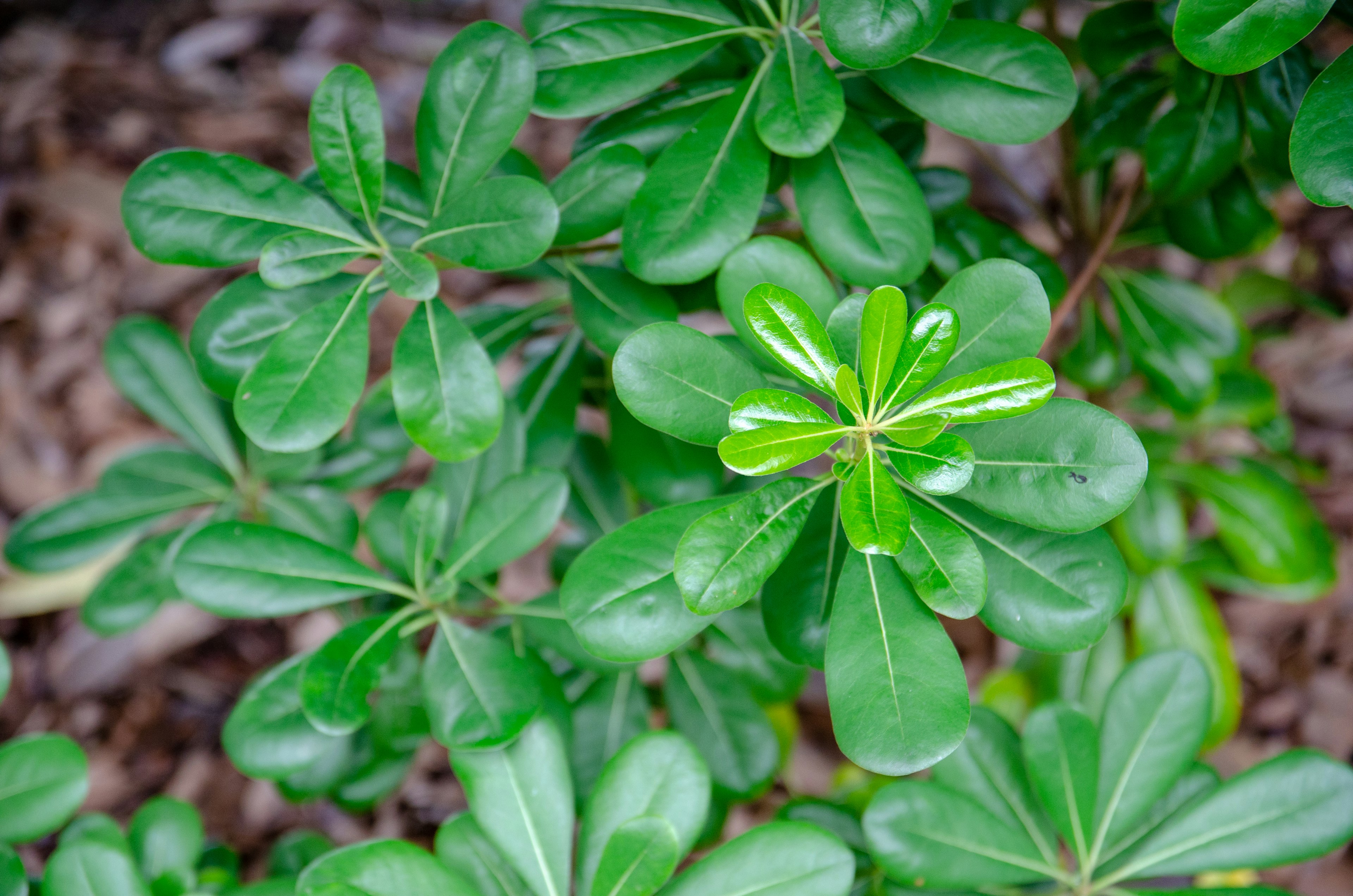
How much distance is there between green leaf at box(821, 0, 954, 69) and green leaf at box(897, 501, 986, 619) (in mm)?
459

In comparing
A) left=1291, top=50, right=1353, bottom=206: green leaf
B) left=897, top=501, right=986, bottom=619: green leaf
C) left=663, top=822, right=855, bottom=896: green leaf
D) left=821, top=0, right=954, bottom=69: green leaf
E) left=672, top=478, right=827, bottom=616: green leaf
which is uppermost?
left=821, top=0, right=954, bottom=69: green leaf

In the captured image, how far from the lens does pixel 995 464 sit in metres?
0.89

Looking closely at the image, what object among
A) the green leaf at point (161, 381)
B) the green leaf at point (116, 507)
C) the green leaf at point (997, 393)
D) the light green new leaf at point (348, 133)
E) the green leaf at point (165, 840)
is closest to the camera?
the green leaf at point (997, 393)

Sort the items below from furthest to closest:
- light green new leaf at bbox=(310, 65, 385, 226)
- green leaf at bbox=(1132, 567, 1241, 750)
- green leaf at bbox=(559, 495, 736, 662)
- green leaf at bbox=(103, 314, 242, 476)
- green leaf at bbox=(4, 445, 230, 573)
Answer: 1. green leaf at bbox=(1132, 567, 1241, 750)
2. green leaf at bbox=(103, 314, 242, 476)
3. green leaf at bbox=(4, 445, 230, 573)
4. light green new leaf at bbox=(310, 65, 385, 226)
5. green leaf at bbox=(559, 495, 736, 662)

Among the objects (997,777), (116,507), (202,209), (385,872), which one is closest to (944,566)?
(997,777)

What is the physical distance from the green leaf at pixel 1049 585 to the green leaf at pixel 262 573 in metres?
0.76

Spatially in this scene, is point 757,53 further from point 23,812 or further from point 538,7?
point 23,812

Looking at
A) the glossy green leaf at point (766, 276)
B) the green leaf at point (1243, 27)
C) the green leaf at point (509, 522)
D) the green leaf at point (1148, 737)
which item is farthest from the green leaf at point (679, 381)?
the green leaf at point (1148, 737)

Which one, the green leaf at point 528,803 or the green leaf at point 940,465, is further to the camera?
the green leaf at point 528,803

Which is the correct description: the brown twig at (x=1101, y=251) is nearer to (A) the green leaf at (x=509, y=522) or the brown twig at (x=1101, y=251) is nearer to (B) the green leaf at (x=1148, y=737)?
(B) the green leaf at (x=1148, y=737)

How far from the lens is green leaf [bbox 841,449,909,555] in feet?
2.61

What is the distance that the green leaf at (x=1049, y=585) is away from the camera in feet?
2.87

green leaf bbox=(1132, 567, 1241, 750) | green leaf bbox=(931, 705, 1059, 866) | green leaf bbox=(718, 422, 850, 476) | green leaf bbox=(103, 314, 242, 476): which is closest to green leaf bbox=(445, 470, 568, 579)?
green leaf bbox=(718, 422, 850, 476)

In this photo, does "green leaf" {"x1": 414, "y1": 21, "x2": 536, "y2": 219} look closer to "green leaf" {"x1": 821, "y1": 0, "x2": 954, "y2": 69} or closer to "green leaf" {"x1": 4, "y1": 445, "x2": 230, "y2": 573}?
"green leaf" {"x1": 821, "y1": 0, "x2": 954, "y2": 69}
